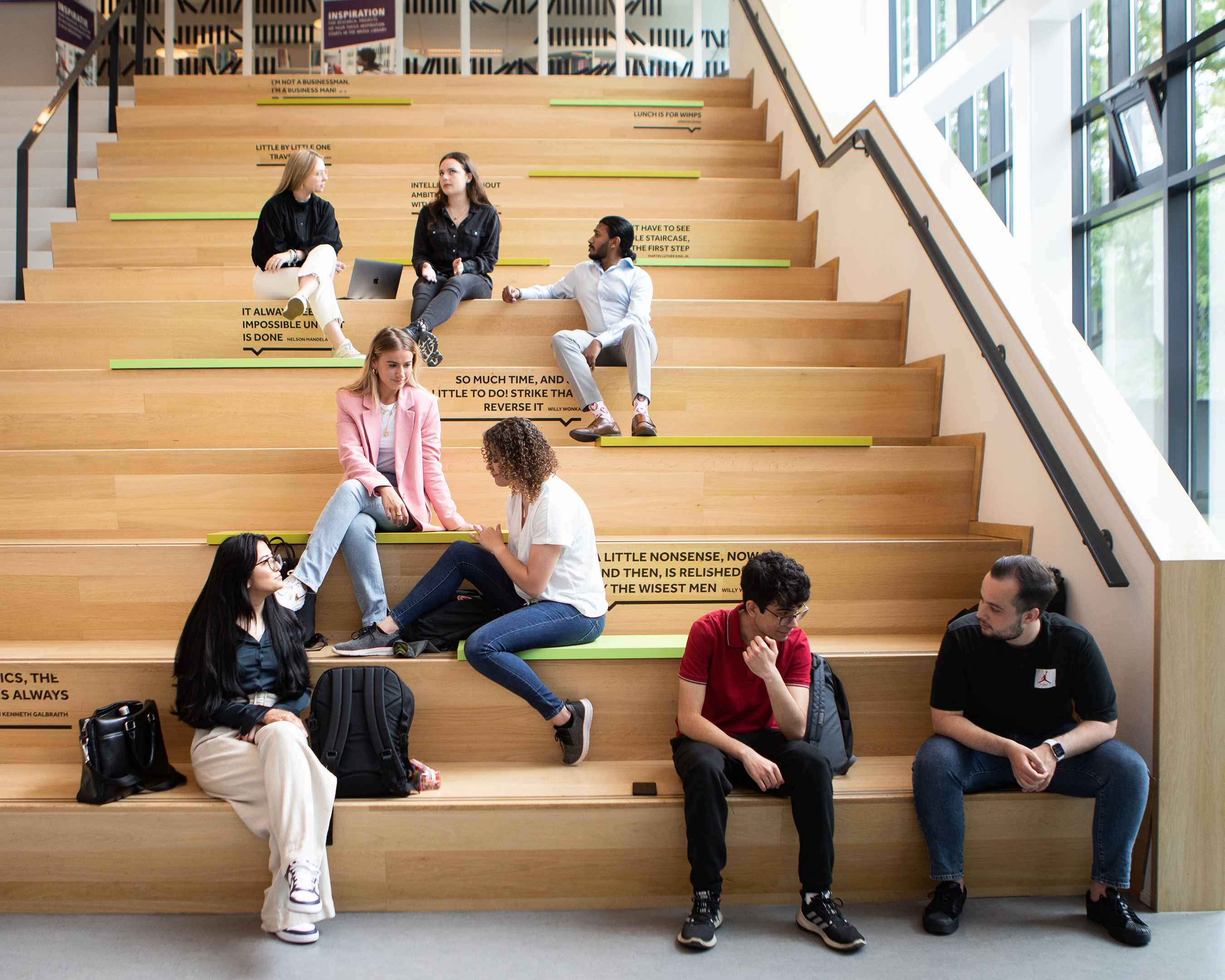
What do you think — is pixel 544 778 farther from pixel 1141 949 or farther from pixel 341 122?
pixel 341 122

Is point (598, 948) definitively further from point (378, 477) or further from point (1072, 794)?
point (378, 477)

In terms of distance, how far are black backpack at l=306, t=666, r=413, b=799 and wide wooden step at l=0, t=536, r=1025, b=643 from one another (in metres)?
0.42

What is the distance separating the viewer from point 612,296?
3641 mm

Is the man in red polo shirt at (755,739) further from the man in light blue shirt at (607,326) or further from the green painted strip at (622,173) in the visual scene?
the green painted strip at (622,173)

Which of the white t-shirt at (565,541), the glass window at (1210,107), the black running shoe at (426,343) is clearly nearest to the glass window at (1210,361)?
the glass window at (1210,107)

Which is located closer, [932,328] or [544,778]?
[544,778]

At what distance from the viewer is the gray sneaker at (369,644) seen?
2.52 meters

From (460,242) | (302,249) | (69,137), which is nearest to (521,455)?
(460,242)

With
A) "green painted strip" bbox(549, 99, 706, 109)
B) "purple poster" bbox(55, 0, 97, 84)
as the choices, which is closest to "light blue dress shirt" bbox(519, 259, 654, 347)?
"green painted strip" bbox(549, 99, 706, 109)

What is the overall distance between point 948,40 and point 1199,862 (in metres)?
5.84

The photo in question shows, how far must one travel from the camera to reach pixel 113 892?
221 cm

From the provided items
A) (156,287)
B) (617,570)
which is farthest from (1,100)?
(617,570)

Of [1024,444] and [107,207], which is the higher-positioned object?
[107,207]

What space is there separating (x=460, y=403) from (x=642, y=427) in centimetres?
73
